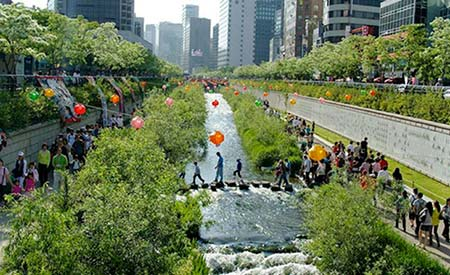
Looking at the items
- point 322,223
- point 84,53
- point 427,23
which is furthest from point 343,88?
point 322,223

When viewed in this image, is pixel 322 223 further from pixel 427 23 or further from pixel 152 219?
pixel 427 23

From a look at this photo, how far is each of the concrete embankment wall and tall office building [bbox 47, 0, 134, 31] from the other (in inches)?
4049

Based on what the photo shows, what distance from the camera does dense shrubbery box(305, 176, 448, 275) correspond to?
14.7m

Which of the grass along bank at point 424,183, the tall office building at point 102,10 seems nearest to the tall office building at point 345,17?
the tall office building at point 102,10

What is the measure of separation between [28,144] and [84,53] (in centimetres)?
2883

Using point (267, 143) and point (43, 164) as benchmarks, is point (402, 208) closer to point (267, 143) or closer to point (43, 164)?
point (43, 164)

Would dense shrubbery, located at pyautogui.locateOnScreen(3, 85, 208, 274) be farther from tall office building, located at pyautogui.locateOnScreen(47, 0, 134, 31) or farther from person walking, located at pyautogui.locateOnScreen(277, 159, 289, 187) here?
tall office building, located at pyautogui.locateOnScreen(47, 0, 134, 31)

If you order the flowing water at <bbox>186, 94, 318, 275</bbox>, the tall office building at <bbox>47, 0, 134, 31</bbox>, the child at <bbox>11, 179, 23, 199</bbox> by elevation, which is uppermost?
A: the tall office building at <bbox>47, 0, 134, 31</bbox>

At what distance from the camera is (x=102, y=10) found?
14512 centimetres

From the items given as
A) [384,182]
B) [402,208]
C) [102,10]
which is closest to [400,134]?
[384,182]

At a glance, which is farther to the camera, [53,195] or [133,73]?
[133,73]

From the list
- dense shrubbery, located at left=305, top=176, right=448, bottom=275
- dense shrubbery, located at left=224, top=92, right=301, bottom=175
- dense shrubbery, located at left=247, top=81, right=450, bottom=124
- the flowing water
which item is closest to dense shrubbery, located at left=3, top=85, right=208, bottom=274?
dense shrubbery, located at left=305, top=176, right=448, bottom=275

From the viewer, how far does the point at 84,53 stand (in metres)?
53.2

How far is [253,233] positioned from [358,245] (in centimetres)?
759
